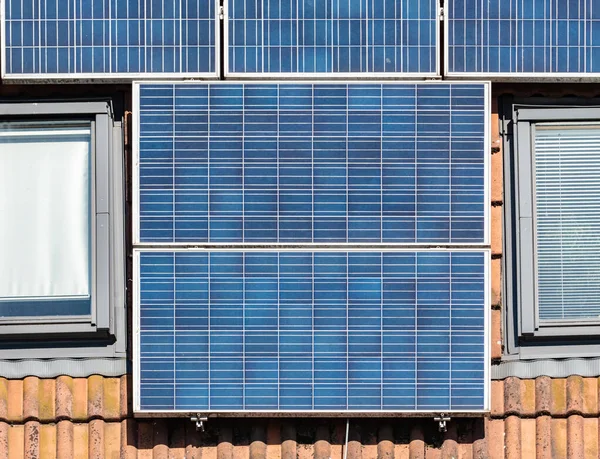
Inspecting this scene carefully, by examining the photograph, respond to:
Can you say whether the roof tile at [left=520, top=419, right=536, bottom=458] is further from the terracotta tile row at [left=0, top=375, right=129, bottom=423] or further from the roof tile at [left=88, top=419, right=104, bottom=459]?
the roof tile at [left=88, top=419, right=104, bottom=459]

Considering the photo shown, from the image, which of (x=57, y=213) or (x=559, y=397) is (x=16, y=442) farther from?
(x=559, y=397)

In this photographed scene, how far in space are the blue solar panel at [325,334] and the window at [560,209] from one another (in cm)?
92

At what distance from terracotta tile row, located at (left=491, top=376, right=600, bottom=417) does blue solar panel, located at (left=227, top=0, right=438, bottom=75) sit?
3701mm

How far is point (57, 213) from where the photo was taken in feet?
27.4

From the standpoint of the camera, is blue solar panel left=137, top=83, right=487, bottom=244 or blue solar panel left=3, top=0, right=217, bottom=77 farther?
blue solar panel left=3, top=0, right=217, bottom=77

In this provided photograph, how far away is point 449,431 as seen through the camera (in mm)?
8188

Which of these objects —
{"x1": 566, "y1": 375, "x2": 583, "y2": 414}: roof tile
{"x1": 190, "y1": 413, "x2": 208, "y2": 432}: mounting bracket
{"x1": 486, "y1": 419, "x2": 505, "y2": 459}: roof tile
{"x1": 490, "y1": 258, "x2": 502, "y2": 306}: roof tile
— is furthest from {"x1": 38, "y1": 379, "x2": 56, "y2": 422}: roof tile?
{"x1": 566, "y1": 375, "x2": 583, "y2": 414}: roof tile

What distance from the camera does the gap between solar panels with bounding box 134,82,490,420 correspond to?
7.93m

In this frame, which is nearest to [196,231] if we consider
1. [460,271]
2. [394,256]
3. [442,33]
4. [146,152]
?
[146,152]

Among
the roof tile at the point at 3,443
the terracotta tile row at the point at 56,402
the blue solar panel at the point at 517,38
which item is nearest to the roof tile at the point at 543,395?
the blue solar panel at the point at 517,38

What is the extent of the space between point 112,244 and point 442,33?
442 centimetres

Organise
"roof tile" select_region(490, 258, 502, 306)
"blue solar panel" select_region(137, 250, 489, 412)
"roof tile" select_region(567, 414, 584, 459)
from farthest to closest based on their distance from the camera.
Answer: "roof tile" select_region(490, 258, 502, 306) < "roof tile" select_region(567, 414, 584, 459) < "blue solar panel" select_region(137, 250, 489, 412)

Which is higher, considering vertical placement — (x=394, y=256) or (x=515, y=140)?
(x=515, y=140)

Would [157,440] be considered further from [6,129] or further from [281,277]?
[6,129]
